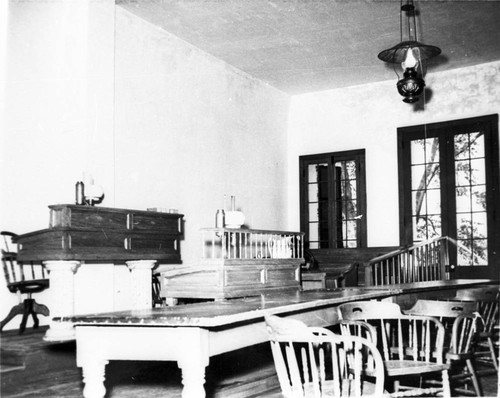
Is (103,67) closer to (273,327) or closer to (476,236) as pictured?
(273,327)

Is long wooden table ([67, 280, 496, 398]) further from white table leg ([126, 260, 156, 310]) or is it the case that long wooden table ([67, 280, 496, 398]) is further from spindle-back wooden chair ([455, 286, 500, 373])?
white table leg ([126, 260, 156, 310])

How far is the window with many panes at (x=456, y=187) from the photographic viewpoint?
10.2m

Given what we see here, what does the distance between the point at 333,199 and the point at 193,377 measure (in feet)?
30.2

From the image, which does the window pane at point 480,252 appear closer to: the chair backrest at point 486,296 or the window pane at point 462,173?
the window pane at point 462,173

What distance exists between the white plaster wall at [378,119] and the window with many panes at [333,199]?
0.16 metres

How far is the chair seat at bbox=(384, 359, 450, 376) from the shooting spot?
3.62 m

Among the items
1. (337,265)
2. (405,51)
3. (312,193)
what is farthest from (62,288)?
(312,193)

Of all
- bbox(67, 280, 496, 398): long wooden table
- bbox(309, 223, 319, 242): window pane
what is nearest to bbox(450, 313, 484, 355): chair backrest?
bbox(67, 280, 496, 398): long wooden table

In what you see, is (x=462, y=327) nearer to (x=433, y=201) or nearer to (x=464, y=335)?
(x=464, y=335)

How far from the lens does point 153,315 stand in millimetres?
3230

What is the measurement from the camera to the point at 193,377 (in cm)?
293

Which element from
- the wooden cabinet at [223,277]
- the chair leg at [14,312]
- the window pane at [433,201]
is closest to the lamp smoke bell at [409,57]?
the wooden cabinet at [223,277]

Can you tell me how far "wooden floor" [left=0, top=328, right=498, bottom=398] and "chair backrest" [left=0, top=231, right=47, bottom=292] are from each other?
866mm

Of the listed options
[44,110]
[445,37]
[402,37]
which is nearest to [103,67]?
[44,110]
